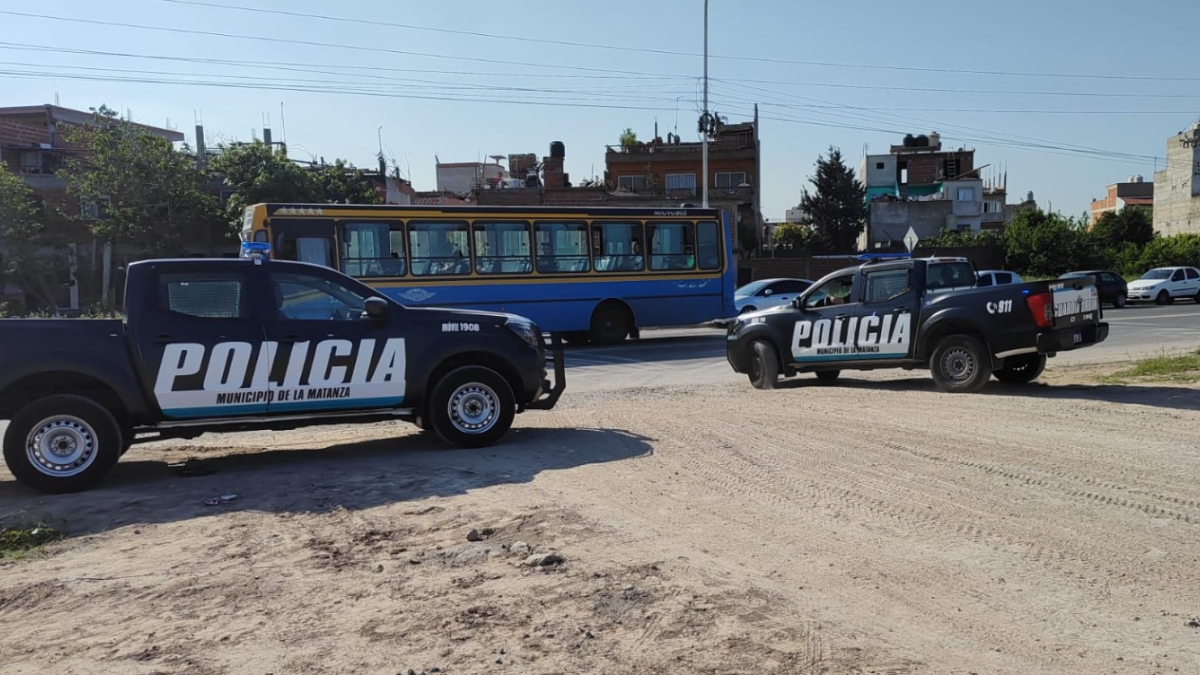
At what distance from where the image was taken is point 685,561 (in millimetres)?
5000

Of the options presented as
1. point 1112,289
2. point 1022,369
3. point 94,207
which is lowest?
point 1022,369

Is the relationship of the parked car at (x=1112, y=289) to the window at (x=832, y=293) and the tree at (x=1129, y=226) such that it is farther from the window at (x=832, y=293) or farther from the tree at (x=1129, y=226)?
the tree at (x=1129, y=226)

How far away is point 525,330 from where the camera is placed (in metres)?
8.92

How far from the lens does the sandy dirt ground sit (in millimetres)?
3928

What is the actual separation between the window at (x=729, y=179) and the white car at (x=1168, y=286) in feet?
72.8

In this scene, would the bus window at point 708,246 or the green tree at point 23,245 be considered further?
the green tree at point 23,245

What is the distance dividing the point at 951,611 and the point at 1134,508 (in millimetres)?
2417

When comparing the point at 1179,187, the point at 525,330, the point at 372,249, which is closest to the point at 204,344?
the point at 525,330

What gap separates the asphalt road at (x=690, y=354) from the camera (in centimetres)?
1560

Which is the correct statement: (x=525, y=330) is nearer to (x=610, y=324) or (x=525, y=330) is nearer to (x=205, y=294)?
(x=205, y=294)

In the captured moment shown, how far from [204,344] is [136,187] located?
35205 mm

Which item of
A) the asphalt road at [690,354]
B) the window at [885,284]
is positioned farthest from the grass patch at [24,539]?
the window at [885,284]

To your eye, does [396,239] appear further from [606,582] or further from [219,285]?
[606,582]

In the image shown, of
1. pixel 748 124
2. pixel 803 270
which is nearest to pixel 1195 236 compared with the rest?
pixel 803 270
